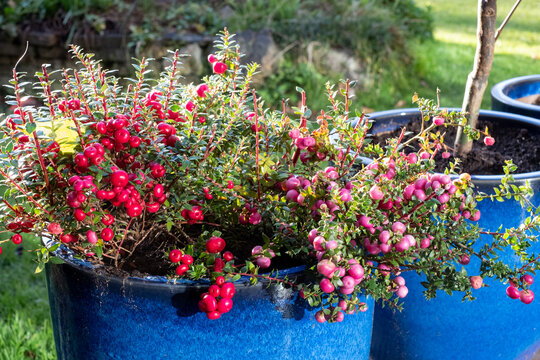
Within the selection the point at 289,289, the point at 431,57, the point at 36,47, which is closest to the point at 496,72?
the point at 431,57

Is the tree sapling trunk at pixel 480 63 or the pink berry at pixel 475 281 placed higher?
the tree sapling trunk at pixel 480 63

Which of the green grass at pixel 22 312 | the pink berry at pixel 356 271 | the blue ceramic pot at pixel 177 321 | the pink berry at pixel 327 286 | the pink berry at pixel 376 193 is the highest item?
the pink berry at pixel 376 193

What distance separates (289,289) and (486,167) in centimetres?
101

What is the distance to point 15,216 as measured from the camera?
1.28m

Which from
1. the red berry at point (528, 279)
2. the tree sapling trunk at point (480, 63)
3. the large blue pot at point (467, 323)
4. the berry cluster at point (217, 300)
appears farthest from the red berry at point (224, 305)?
the tree sapling trunk at point (480, 63)

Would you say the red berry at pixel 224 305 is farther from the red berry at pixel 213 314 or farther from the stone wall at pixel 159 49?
the stone wall at pixel 159 49

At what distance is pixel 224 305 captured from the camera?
45.9 inches

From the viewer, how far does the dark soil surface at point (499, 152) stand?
6.48ft

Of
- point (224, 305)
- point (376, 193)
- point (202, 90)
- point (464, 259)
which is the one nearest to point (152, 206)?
point (224, 305)

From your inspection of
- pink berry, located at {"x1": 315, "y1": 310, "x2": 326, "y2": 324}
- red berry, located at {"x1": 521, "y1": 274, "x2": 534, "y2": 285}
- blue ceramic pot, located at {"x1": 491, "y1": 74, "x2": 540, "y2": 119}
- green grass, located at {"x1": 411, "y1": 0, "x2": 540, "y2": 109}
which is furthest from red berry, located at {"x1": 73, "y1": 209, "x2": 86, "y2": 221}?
green grass, located at {"x1": 411, "y1": 0, "x2": 540, "y2": 109}

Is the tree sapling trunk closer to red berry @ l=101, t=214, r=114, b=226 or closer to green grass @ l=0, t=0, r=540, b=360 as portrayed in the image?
red berry @ l=101, t=214, r=114, b=226

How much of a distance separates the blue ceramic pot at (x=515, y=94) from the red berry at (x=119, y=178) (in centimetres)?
174

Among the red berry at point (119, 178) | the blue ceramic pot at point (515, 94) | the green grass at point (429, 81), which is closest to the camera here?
the red berry at point (119, 178)

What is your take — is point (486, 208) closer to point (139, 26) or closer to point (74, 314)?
point (74, 314)
